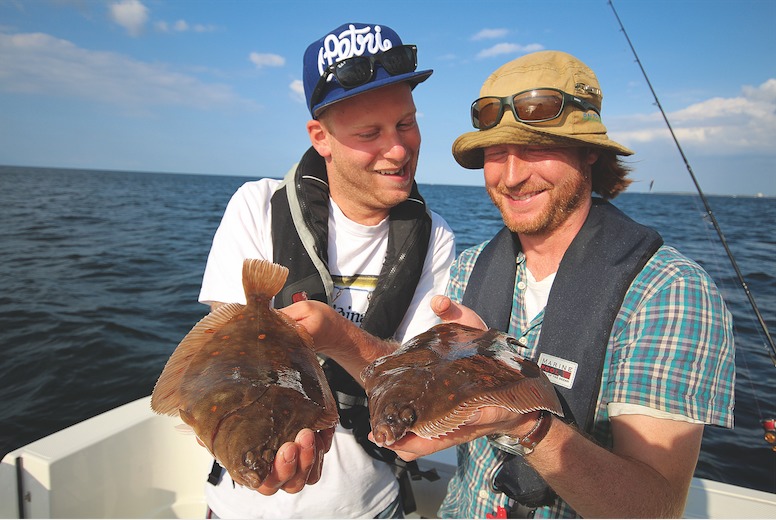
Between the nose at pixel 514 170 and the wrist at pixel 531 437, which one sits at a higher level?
the nose at pixel 514 170

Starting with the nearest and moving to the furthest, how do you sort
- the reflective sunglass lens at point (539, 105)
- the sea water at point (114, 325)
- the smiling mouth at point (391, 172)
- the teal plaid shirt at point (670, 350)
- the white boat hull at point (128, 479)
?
the teal plaid shirt at point (670, 350) → the reflective sunglass lens at point (539, 105) → the smiling mouth at point (391, 172) → the white boat hull at point (128, 479) → the sea water at point (114, 325)

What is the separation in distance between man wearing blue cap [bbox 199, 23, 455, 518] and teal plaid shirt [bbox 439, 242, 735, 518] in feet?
3.09

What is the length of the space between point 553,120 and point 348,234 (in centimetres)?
144

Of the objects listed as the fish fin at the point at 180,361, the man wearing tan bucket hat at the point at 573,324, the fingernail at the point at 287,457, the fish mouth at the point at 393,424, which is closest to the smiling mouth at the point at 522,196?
the man wearing tan bucket hat at the point at 573,324

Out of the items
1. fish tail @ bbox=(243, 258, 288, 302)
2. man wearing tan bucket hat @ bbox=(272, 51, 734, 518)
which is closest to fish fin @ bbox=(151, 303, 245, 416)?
fish tail @ bbox=(243, 258, 288, 302)

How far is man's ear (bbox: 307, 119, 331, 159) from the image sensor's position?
307 cm

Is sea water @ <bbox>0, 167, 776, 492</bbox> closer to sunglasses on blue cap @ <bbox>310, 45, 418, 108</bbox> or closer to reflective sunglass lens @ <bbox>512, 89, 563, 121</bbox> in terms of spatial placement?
reflective sunglass lens @ <bbox>512, 89, 563, 121</bbox>

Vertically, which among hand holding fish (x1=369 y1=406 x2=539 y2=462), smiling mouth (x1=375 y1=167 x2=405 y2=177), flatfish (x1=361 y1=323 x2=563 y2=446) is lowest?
hand holding fish (x1=369 y1=406 x2=539 y2=462)

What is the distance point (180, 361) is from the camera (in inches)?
87.9

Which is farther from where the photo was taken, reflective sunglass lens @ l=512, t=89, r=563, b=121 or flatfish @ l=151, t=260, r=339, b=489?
reflective sunglass lens @ l=512, t=89, r=563, b=121

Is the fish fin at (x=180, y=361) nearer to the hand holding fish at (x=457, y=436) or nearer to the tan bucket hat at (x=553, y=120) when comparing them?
the hand holding fish at (x=457, y=436)

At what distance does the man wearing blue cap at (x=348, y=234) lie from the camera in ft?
8.98

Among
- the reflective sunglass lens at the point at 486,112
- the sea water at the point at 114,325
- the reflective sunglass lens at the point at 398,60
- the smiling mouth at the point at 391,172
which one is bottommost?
the sea water at the point at 114,325

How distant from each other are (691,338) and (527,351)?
0.79m
